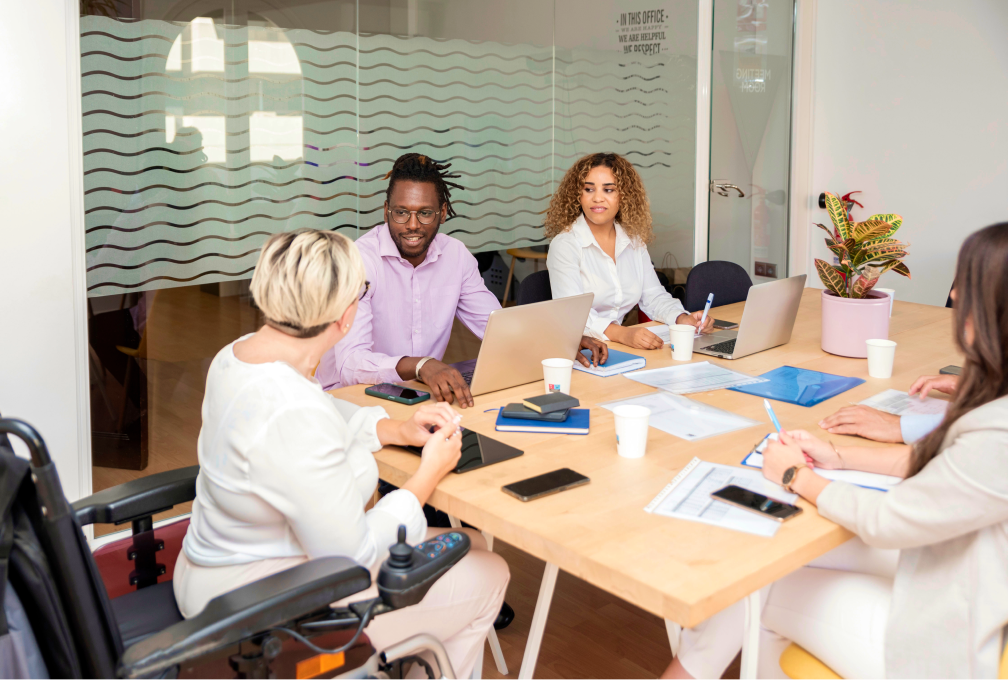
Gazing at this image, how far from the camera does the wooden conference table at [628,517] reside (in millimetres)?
1166

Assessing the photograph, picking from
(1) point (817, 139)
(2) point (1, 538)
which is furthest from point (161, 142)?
(1) point (817, 139)

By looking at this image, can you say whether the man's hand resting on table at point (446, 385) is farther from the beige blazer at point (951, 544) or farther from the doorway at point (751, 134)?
the doorway at point (751, 134)

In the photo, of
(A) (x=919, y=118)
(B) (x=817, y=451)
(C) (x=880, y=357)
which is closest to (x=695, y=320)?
(C) (x=880, y=357)

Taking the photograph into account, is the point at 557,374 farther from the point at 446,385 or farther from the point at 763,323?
the point at 763,323

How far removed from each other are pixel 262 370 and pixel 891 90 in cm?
438

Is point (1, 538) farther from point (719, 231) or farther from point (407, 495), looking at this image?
point (719, 231)

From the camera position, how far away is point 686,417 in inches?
73.5

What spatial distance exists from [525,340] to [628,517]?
773 millimetres

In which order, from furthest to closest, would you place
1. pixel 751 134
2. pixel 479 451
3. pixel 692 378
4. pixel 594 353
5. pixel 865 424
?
pixel 751 134
pixel 594 353
pixel 692 378
pixel 865 424
pixel 479 451

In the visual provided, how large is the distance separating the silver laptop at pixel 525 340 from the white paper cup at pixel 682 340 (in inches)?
13.3

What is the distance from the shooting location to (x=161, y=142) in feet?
8.83

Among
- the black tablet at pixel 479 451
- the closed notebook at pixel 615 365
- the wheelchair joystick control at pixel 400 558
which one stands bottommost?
the wheelchair joystick control at pixel 400 558

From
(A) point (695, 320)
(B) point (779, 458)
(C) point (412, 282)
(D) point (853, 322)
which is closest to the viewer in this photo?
(B) point (779, 458)

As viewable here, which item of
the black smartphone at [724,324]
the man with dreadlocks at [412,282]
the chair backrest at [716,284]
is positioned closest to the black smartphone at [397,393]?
the man with dreadlocks at [412,282]
